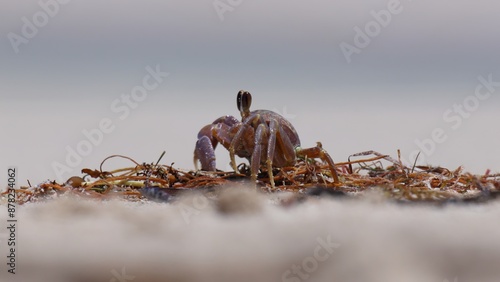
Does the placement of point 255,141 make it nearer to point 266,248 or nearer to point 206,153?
point 206,153

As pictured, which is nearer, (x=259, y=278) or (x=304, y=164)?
(x=259, y=278)

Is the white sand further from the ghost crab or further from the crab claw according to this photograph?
the crab claw

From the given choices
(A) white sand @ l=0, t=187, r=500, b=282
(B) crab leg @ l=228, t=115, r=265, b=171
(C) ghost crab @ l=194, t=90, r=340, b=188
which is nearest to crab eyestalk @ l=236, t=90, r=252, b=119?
(C) ghost crab @ l=194, t=90, r=340, b=188

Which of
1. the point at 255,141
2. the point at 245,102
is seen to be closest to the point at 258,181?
the point at 255,141

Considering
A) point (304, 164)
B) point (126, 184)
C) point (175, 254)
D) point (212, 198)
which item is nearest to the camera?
point (175, 254)

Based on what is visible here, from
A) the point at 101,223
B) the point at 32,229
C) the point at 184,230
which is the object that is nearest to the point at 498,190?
the point at 184,230

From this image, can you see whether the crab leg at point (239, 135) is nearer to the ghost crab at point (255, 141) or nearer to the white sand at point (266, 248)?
the ghost crab at point (255, 141)

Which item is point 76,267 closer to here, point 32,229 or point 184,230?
point 32,229

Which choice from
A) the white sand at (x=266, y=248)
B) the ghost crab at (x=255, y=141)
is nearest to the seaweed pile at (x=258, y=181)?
the ghost crab at (x=255, y=141)

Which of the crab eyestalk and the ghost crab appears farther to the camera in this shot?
the crab eyestalk
